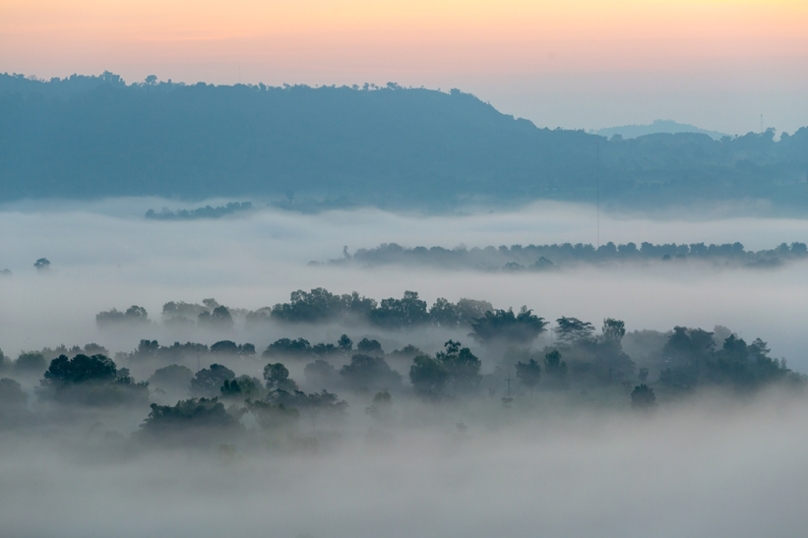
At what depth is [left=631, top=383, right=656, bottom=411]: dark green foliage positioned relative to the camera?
137 feet

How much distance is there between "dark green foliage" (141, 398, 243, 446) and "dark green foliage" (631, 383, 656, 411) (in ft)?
52.8

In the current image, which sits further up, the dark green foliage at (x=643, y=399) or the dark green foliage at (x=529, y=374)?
the dark green foliage at (x=529, y=374)

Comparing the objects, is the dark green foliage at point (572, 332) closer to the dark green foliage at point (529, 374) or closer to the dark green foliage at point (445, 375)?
the dark green foliage at point (529, 374)

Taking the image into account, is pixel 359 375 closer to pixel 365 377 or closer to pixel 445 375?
pixel 365 377

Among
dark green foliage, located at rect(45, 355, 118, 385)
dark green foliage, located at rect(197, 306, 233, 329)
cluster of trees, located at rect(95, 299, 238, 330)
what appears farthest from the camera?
cluster of trees, located at rect(95, 299, 238, 330)

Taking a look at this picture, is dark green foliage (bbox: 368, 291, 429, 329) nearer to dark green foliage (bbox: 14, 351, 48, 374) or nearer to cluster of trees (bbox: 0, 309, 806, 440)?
cluster of trees (bbox: 0, 309, 806, 440)

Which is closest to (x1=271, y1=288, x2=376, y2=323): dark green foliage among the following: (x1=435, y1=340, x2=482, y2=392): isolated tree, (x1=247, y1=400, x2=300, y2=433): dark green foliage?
(x1=435, y1=340, x2=482, y2=392): isolated tree

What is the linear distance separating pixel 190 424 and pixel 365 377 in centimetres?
1110

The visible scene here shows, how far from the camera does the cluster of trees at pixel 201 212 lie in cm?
18325

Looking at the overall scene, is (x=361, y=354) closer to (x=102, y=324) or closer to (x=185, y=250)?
(x=102, y=324)

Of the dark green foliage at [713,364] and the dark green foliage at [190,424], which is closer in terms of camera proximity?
the dark green foliage at [190,424]

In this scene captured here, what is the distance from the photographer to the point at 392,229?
545ft

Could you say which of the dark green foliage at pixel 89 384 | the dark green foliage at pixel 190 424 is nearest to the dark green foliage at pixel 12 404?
the dark green foliage at pixel 89 384

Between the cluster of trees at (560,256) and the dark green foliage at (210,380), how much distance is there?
64384 millimetres
